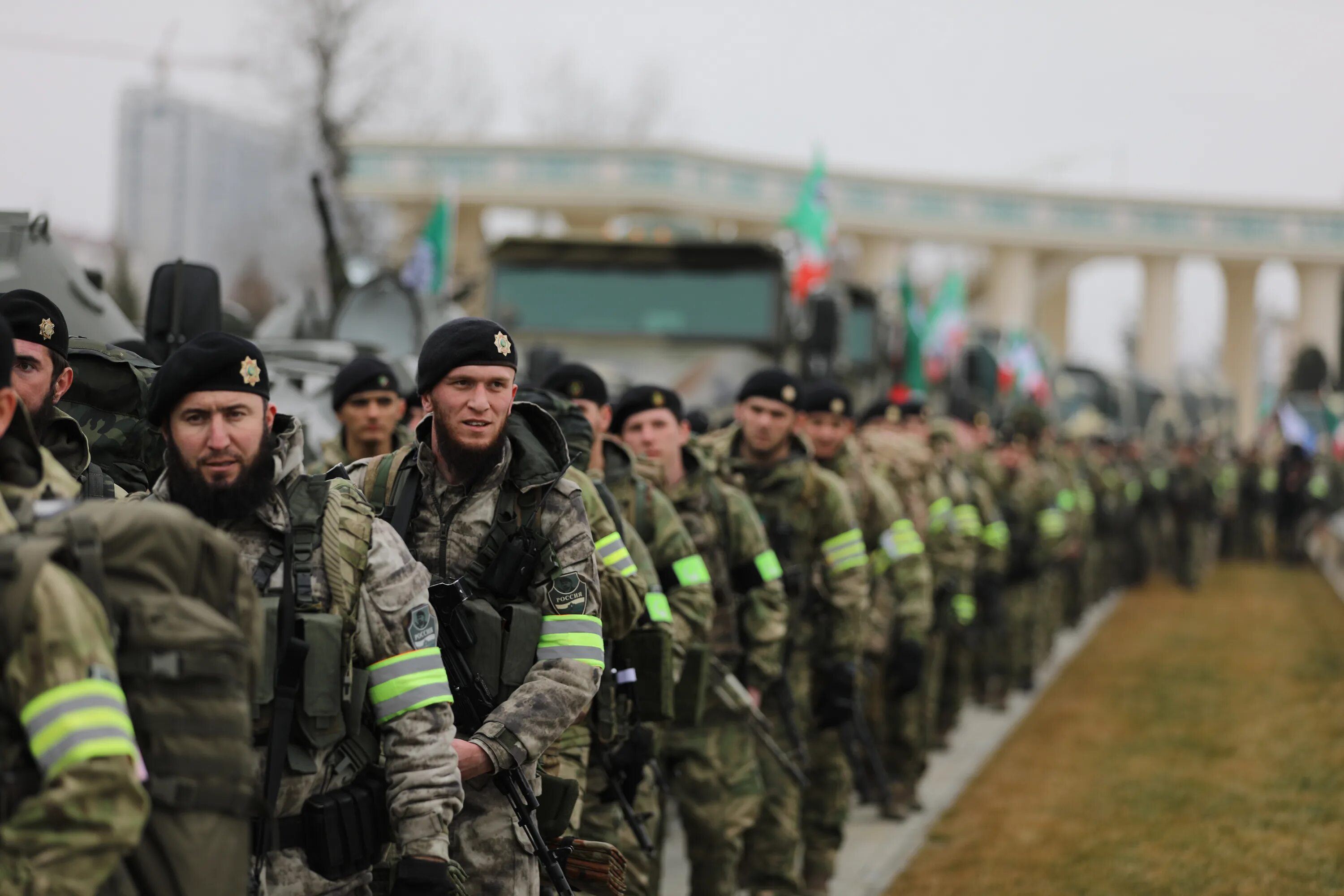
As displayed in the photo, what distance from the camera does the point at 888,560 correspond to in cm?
898

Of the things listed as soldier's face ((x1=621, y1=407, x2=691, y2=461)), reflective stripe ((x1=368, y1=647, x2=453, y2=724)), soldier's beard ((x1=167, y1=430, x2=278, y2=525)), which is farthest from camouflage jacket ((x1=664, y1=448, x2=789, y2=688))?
soldier's beard ((x1=167, y1=430, x2=278, y2=525))

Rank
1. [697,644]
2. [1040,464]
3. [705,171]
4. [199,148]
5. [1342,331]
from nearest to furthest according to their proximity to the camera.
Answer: [697,644], [1040,464], [705,171], [199,148], [1342,331]

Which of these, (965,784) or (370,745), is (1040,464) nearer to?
(965,784)

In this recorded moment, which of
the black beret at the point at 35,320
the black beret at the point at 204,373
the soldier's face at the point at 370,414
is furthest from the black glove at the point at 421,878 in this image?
the soldier's face at the point at 370,414

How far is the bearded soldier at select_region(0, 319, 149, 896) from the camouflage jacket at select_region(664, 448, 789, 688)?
3998 mm

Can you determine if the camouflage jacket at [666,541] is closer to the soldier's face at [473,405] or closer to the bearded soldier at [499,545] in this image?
the bearded soldier at [499,545]

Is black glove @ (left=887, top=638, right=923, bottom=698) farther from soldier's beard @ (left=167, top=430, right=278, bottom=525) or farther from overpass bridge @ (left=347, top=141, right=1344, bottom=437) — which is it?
overpass bridge @ (left=347, top=141, right=1344, bottom=437)

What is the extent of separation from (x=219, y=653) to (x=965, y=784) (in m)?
8.15

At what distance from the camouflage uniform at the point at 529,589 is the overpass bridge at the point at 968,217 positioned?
117ft

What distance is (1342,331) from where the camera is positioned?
203 feet

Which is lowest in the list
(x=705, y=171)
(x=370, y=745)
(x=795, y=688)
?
(x=795, y=688)

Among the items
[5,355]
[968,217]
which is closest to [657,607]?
[5,355]

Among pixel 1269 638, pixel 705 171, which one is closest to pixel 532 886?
pixel 1269 638

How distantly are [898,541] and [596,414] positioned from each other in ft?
9.95
